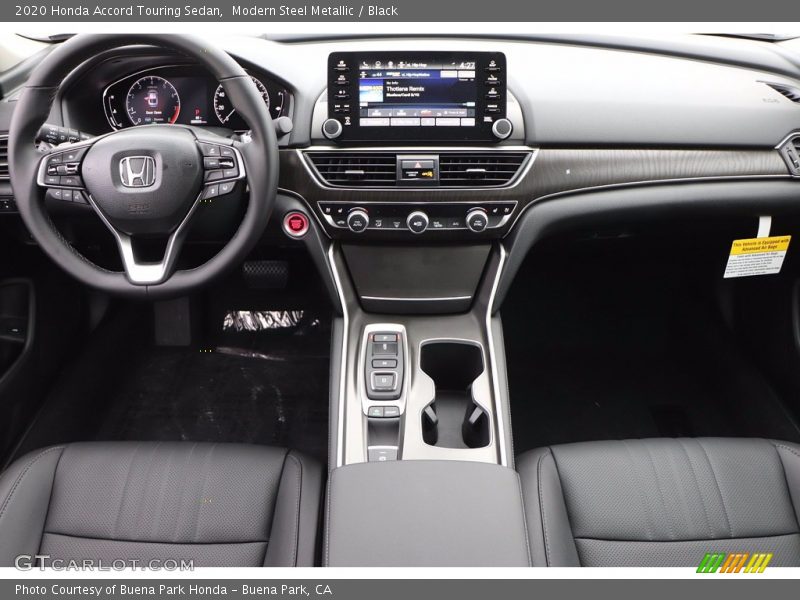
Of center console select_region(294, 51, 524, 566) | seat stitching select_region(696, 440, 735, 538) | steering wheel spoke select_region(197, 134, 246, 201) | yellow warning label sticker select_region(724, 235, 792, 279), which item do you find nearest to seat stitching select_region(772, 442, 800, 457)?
seat stitching select_region(696, 440, 735, 538)

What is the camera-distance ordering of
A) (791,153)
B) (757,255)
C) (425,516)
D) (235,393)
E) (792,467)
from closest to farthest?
(425,516) → (792,467) → (791,153) → (757,255) → (235,393)

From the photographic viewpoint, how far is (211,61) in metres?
1.27

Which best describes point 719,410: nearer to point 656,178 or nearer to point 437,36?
point 656,178

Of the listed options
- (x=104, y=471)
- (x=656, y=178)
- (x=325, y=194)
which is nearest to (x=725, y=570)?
(x=656, y=178)

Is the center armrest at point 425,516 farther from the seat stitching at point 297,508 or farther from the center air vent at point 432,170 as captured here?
the center air vent at point 432,170

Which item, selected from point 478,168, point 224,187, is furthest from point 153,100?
point 478,168

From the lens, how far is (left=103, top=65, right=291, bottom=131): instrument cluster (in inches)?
63.5

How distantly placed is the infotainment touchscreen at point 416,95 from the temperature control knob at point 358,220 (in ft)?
0.58

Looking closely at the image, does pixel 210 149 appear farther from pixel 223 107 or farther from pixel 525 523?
pixel 525 523

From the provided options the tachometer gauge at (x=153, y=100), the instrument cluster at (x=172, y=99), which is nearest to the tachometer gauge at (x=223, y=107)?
the instrument cluster at (x=172, y=99)

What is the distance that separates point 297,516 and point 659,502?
0.78m

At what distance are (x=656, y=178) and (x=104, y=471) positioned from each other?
1.50 meters

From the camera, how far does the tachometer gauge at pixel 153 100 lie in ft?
5.32

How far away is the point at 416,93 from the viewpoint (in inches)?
57.3
